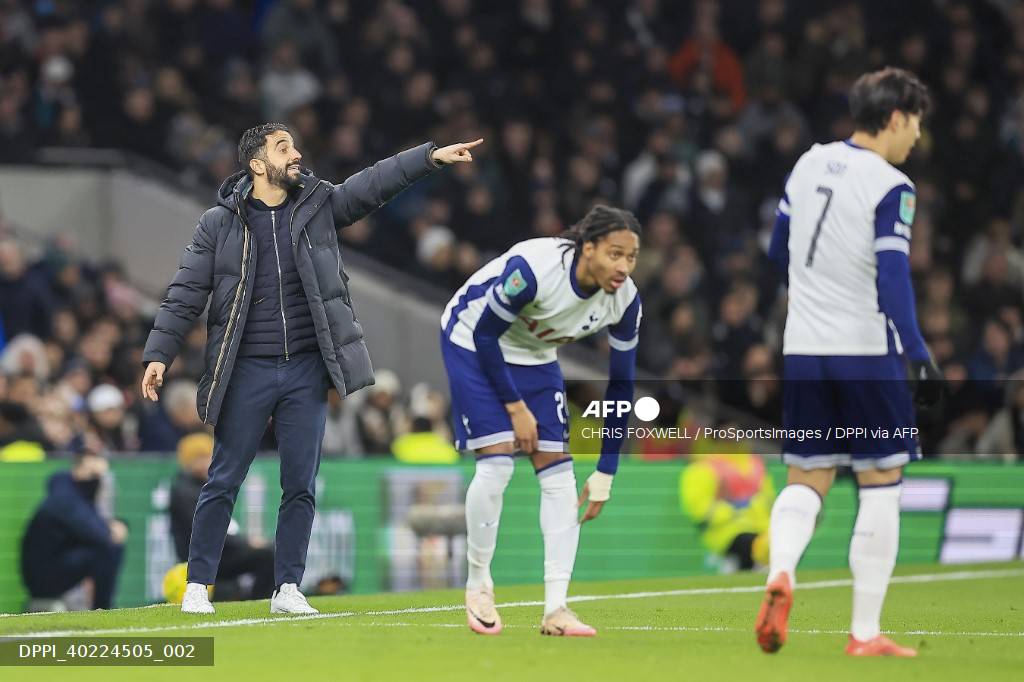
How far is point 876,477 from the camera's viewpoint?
7391 millimetres

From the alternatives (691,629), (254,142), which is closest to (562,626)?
(691,629)

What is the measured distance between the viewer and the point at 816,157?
297 inches

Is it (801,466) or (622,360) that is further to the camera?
(622,360)

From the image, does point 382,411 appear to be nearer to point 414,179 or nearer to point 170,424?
point 170,424

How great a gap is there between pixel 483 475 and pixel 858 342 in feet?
6.03

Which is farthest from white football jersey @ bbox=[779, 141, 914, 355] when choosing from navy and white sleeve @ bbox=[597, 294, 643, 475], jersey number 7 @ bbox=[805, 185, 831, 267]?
navy and white sleeve @ bbox=[597, 294, 643, 475]

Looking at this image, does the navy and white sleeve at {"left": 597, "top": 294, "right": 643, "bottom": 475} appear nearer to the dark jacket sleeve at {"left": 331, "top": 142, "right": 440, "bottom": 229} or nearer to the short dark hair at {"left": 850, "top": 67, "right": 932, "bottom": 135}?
the dark jacket sleeve at {"left": 331, "top": 142, "right": 440, "bottom": 229}

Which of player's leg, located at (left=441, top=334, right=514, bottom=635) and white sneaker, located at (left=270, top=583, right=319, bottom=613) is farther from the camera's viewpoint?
white sneaker, located at (left=270, top=583, right=319, bottom=613)

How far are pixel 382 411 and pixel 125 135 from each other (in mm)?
5410

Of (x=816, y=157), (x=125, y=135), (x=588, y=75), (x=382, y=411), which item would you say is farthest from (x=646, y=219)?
(x=816, y=157)

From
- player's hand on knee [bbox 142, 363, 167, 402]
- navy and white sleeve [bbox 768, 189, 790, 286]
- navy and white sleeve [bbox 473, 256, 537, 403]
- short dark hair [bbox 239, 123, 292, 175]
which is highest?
short dark hair [bbox 239, 123, 292, 175]

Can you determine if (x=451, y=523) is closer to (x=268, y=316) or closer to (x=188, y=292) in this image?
(x=268, y=316)

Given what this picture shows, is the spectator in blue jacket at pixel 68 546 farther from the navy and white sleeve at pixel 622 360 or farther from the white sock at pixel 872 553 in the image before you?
the white sock at pixel 872 553

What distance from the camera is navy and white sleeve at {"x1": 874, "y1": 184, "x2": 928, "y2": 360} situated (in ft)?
23.3
